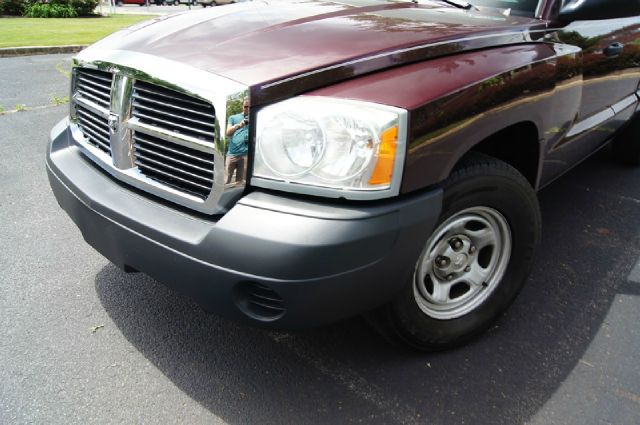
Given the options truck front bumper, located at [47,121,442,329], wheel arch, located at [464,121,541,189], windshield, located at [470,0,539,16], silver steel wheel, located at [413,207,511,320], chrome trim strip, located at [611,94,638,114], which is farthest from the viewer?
chrome trim strip, located at [611,94,638,114]

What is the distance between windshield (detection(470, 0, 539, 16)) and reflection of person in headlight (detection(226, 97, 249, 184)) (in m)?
1.63

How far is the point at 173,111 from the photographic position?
77.0 inches

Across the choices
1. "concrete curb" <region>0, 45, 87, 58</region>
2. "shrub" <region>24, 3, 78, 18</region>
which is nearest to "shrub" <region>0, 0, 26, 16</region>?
"shrub" <region>24, 3, 78, 18</region>

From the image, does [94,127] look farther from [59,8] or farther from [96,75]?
[59,8]

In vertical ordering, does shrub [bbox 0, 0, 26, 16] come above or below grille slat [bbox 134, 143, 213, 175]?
below

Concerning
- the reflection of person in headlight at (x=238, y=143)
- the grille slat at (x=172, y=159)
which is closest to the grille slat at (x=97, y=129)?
the grille slat at (x=172, y=159)

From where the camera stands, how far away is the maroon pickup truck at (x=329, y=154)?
1.76 meters

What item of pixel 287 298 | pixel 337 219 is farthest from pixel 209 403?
pixel 337 219

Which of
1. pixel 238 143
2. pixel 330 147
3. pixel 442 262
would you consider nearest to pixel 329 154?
pixel 330 147

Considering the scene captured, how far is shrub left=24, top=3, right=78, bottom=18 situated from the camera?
20.9 meters

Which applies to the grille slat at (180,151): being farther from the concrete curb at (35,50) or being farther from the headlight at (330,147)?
the concrete curb at (35,50)

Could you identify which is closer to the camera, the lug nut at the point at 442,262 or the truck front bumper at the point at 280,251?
the truck front bumper at the point at 280,251

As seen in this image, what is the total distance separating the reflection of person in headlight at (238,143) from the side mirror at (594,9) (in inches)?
68.3

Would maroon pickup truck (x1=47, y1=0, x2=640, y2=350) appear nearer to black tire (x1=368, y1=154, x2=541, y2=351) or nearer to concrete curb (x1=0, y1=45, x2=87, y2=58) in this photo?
black tire (x1=368, y1=154, x2=541, y2=351)
